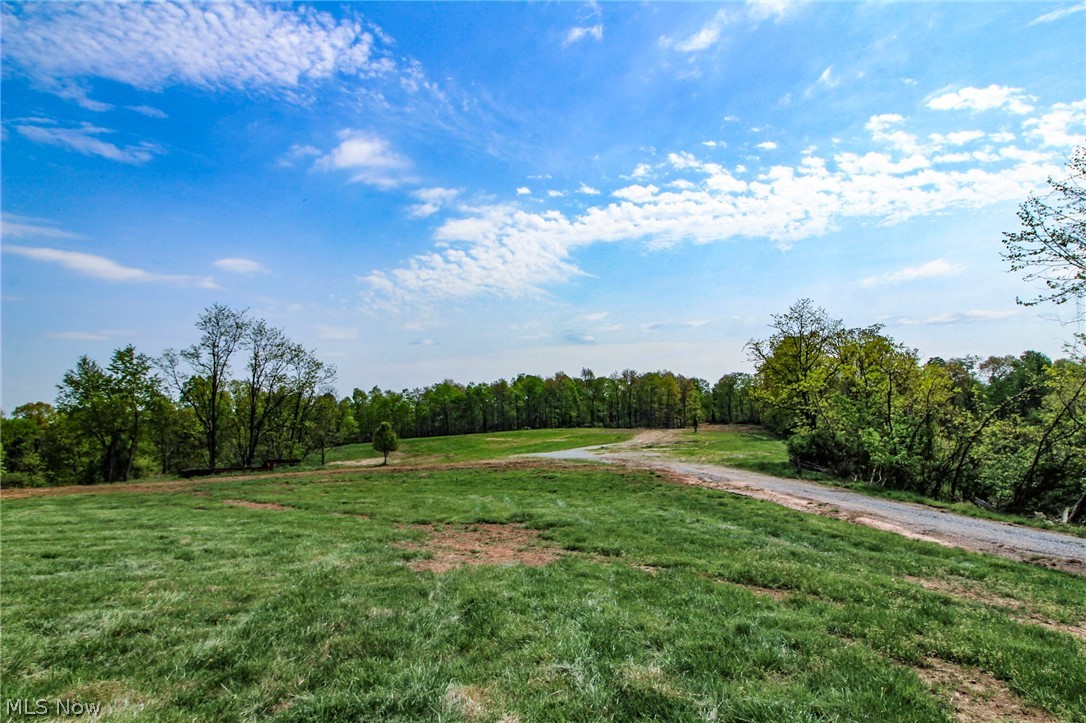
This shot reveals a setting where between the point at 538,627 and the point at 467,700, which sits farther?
the point at 538,627

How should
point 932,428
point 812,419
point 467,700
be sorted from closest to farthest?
point 467,700 < point 932,428 < point 812,419

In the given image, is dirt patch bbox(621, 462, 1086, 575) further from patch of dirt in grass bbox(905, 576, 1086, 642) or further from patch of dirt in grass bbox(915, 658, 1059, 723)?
patch of dirt in grass bbox(915, 658, 1059, 723)

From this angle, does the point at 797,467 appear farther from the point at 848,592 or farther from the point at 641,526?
the point at 848,592

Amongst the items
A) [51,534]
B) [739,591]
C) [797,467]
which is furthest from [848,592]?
[797,467]

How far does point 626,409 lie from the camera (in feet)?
332

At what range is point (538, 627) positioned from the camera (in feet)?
17.1

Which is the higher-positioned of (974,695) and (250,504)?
(974,695)

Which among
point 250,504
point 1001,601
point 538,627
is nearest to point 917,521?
point 1001,601

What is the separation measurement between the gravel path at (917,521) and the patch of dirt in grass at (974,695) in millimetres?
8311

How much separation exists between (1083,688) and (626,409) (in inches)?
3887

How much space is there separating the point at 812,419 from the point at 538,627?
28599 millimetres

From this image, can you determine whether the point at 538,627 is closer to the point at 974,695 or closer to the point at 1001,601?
the point at 974,695

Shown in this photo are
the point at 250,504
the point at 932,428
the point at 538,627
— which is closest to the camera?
the point at 538,627

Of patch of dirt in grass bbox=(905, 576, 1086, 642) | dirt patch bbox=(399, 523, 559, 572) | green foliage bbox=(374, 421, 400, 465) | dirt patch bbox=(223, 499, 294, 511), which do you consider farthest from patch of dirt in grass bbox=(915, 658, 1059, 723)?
green foliage bbox=(374, 421, 400, 465)
